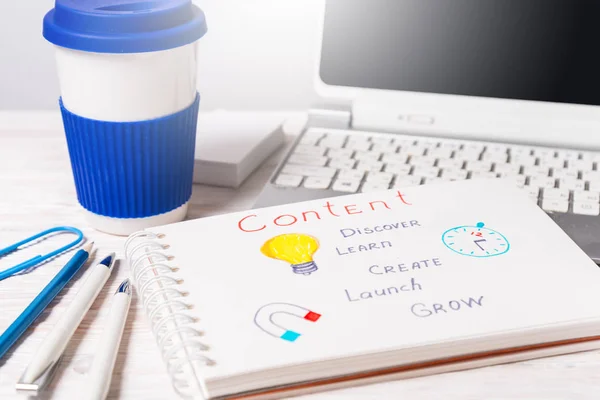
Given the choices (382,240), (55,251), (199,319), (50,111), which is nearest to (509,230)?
(382,240)

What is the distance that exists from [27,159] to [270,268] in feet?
1.20

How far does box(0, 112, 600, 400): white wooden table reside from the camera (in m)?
0.41

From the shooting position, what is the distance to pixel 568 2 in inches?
25.7

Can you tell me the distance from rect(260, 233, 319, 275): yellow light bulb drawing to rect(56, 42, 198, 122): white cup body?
13 centimetres

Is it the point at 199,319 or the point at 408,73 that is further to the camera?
the point at 408,73

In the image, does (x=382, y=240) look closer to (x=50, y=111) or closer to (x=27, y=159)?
(x=27, y=159)

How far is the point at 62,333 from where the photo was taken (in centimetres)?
44

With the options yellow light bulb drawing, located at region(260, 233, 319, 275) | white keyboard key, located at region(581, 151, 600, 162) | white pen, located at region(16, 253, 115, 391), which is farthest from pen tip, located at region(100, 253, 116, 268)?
white keyboard key, located at region(581, 151, 600, 162)

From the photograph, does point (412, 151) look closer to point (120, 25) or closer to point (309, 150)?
point (309, 150)

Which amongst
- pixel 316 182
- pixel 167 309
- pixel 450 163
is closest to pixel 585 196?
pixel 450 163

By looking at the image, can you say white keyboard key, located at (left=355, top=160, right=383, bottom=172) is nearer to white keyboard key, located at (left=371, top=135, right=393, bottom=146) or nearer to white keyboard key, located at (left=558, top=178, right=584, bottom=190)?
white keyboard key, located at (left=371, top=135, right=393, bottom=146)

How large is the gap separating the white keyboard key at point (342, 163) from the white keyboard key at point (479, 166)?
0.34ft

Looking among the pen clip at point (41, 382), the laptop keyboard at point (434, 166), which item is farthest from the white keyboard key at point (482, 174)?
the pen clip at point (41, 382)

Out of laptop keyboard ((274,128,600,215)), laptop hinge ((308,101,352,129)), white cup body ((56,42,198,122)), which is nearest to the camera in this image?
white cup body ((56,42,198,122))
